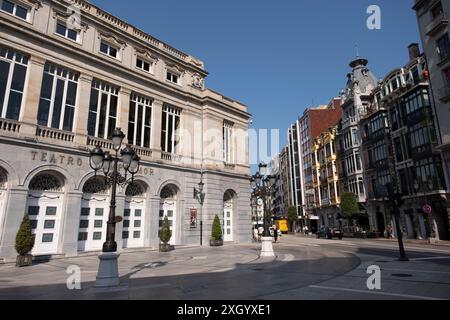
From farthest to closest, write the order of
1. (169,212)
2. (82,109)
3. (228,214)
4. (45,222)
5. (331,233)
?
(331,233), (228,214), (169,212), (82,109), (45,222)

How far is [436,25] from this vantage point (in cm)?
2850

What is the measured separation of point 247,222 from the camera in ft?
93.5

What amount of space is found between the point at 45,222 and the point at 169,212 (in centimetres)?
886

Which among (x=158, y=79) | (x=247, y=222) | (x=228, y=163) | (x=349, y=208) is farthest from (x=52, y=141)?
(x=349, y=208)

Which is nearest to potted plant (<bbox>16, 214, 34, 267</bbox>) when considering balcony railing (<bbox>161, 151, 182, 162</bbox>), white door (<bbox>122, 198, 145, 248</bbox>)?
white door (<bbox>122, 198, 145, 248</bbox>)

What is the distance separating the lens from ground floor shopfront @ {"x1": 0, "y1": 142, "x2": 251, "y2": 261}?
1518cm

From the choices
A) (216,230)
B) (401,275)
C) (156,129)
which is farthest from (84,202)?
(401,275)

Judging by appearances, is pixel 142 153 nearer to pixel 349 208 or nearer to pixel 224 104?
pixel 224 104

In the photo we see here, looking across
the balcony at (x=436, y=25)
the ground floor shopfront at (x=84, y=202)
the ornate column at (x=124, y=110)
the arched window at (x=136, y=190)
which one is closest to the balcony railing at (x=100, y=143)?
the ground floor shopfront at (x=84, y=202)

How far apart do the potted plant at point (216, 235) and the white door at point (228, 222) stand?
304 centimetres

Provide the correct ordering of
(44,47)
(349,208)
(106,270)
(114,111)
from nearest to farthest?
(106,270) → (44,47) → (114,111) → (349,208)

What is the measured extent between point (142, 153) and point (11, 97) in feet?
27.5

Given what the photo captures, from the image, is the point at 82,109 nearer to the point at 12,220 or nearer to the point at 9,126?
the point at 9,126
